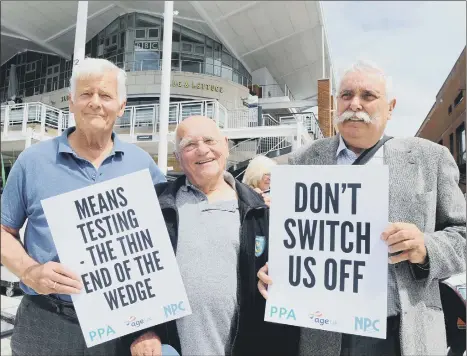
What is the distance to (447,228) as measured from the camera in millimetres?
1472

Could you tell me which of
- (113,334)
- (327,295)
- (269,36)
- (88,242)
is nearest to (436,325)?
(327,295)

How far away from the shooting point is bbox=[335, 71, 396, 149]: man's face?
5.20ft

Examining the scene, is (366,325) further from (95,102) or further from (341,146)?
(95,102)

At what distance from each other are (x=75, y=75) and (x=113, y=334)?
1.09 m

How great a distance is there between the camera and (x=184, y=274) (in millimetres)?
1624

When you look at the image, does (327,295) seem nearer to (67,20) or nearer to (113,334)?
(113,334)

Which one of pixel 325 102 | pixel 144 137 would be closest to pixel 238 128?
pixel 144 137

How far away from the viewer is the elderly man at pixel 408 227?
1.41 m

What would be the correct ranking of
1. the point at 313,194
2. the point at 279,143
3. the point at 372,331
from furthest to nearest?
the point at 279,143 < the point at 313,194 < the point at 372,331

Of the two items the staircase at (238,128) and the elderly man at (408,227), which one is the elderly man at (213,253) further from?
the staircase at (238,128)

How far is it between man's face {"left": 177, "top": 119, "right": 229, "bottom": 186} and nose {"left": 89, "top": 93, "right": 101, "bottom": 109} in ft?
1.24

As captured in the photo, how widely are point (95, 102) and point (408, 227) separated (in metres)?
1.34

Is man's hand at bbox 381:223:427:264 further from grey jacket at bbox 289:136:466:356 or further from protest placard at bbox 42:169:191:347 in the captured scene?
protest placard at bbox 42:169:191:347

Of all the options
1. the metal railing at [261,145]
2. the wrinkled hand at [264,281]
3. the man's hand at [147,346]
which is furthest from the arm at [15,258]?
the metal railing at [261,145]
